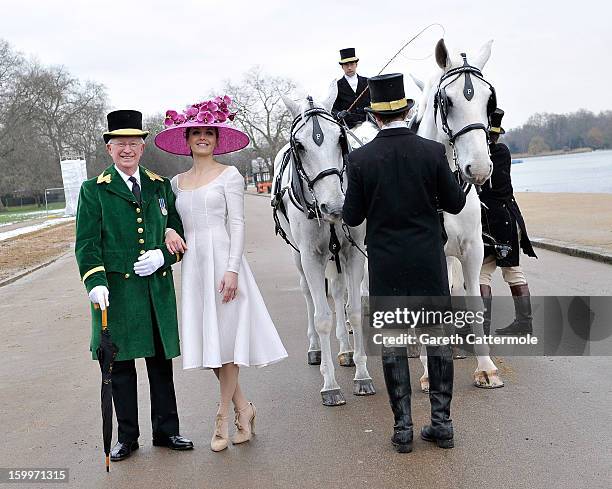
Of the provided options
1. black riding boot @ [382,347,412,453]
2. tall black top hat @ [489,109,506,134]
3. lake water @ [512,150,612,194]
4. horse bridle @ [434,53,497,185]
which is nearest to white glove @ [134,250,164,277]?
black riding boot @ [382,347,412,453]

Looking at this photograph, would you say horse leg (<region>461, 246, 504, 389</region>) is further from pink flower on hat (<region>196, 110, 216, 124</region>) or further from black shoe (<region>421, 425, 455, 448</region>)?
pink flower on hat (<region>196, 110, 216, 124</region>)

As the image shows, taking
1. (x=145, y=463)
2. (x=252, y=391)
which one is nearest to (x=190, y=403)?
(x=252, y=391)

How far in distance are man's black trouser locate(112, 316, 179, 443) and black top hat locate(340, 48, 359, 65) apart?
4.96 metres

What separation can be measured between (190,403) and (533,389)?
113 inches

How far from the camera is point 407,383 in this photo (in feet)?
16.1

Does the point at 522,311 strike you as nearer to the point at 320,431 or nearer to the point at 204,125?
the point at 320,431

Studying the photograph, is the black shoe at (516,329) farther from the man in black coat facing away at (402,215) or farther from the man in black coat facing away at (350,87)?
the man in black coat facing away at (402,215)

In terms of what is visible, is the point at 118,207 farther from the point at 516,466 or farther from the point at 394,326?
the point at 516,466

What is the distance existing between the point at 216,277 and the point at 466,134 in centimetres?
203

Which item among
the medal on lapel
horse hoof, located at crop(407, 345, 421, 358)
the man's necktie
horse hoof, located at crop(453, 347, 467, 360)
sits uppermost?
the man's necktie

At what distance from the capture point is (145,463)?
16.7ft

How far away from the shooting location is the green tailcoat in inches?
201

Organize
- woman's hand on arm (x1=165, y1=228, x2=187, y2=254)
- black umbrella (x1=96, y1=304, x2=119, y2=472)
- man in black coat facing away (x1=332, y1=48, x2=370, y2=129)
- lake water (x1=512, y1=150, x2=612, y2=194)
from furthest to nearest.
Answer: lake water (x1=512, y1=150, x2=612, y2=194) < man in black coat facing away (x1=332, y1=48, x2=370, y2=129) < woman's hand on arm (x1=165, y1=228, x2=187, y2=254) < black umbrella (x1=96, y1=304, x2=119, y2=472)

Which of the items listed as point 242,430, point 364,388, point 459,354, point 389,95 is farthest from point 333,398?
point 389,95
